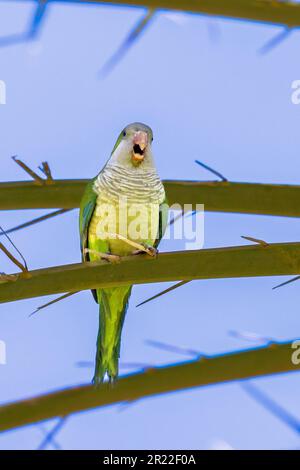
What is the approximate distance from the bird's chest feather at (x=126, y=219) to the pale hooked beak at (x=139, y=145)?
0.31m

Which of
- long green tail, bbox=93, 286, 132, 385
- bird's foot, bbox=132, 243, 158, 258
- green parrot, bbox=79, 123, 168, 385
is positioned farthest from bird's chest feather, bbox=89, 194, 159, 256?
bird's foot, bbox=132, 243, 158, 258

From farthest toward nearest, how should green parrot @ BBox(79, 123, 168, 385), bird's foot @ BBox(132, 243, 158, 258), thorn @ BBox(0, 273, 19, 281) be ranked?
green parrot @ BBox(79, 123, 168, 385) < bird's foot @ BBox(132, 243, 158, 258) < thorn @ BBox(0, 273, 19, 281)

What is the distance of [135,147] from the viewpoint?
3605 millimetres

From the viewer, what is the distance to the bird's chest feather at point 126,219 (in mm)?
3363

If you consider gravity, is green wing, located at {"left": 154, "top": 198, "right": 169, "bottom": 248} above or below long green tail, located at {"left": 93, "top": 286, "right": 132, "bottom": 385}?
above

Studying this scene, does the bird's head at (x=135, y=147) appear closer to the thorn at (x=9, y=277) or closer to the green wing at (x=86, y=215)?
the green wing at (x=86, y=215)

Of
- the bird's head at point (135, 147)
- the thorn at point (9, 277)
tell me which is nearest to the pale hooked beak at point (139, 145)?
the bird's head at point (135, 147)

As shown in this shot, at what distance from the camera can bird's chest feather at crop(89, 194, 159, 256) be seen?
3363mm

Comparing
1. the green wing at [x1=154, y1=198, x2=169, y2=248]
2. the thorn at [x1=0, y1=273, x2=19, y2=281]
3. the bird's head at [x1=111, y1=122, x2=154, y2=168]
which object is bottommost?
the green wing at [x1=154, y1=198, x2=169, y2=248]

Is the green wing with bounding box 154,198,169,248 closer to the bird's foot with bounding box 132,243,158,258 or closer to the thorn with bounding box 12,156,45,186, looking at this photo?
the bird's foot with bounding box 132,243,158,258

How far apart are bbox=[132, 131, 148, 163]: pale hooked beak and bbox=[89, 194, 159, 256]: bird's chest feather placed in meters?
0.31

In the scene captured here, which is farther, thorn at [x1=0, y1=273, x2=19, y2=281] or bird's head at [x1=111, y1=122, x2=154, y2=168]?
bird's head at [x1=111, y1=122, x2=154, y2=168]
